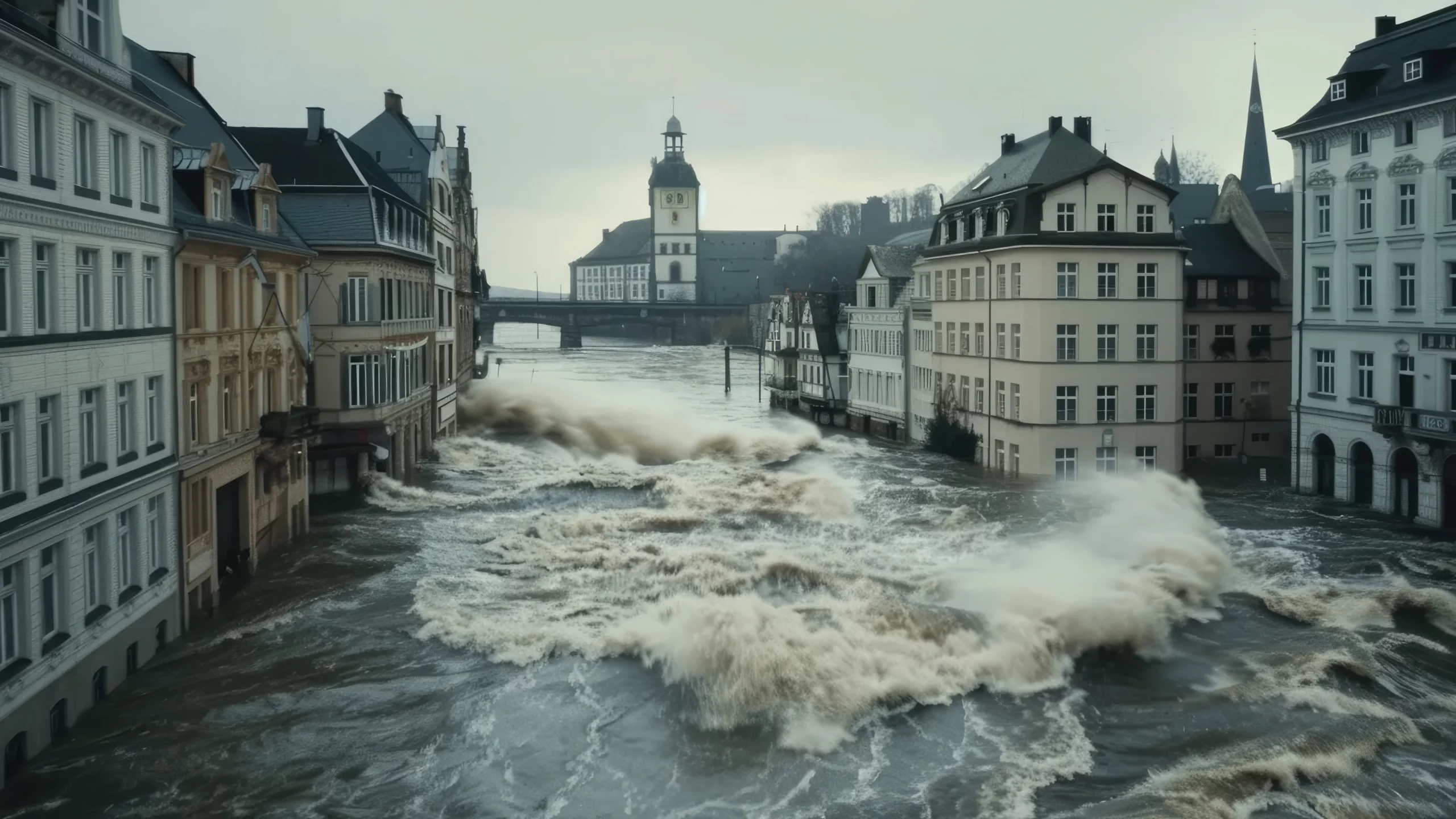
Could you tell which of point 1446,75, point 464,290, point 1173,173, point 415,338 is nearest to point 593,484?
point 415,338

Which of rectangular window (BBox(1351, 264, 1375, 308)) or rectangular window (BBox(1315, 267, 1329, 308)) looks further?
rectangular window (BBox(1315, 267, 1329, 308))

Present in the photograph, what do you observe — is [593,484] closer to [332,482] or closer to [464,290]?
[332,482]

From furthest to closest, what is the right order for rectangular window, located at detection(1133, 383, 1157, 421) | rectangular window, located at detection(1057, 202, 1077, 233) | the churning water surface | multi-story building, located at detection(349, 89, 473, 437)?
1. multi-story building, located at detection(349, 89, 473, 437)
2. rectangular window, located at detection(1133, 383, 1157, 421)
3. rectangular window, located at detection(1057, 202, 1077, 233)
4. the churning water surface

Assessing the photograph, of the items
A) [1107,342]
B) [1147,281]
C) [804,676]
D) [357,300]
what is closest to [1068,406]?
[1107,342]

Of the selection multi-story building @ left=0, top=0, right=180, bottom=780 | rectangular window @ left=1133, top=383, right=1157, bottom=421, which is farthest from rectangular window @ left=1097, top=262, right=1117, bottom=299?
multi-story building @ left=0, top=0, right=180, bottom=780

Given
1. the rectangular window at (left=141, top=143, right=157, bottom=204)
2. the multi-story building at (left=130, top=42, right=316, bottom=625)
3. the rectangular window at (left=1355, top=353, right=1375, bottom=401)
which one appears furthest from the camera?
the rectangular window at (left=1355, top=353, right=1375, bottom=401)

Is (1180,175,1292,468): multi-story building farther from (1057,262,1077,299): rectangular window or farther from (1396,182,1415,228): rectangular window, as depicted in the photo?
(1396,182,1415,228): rectangular window

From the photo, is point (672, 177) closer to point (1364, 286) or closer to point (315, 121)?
point (315, 121)

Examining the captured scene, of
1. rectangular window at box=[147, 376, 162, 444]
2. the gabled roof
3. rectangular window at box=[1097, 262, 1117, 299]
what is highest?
the gabled roof
